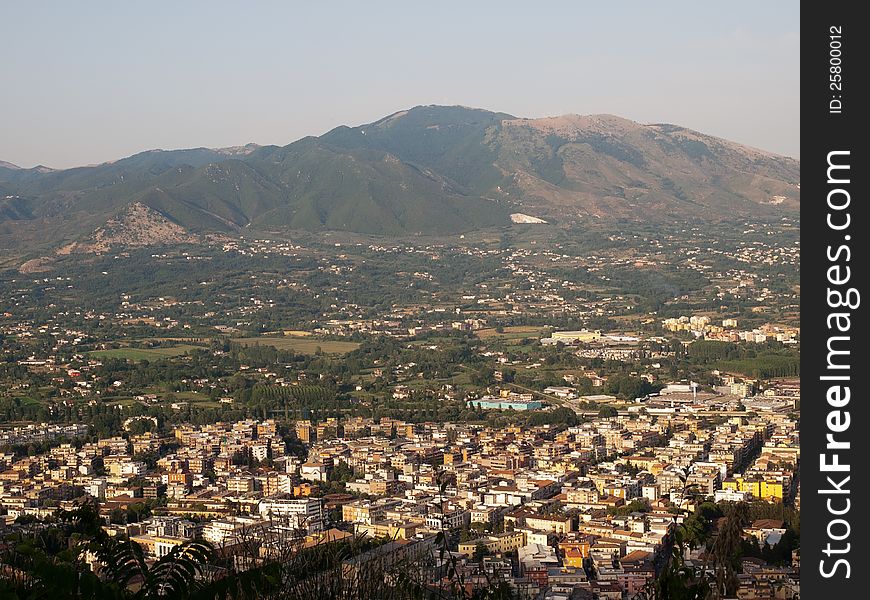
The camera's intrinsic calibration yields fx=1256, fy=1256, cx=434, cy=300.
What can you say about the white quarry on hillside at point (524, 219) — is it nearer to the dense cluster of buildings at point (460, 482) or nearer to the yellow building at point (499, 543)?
the dense cluster of buildings at point (460, 482)

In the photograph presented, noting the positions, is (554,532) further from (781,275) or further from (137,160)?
(137,160)

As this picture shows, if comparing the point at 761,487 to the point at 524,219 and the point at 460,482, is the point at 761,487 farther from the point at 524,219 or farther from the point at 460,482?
the point at 524,219

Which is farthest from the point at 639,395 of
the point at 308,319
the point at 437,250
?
the point at 437,250

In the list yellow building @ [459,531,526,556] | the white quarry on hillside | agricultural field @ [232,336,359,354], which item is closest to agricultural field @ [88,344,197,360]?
agricultural field @ [232,336,359,354]
